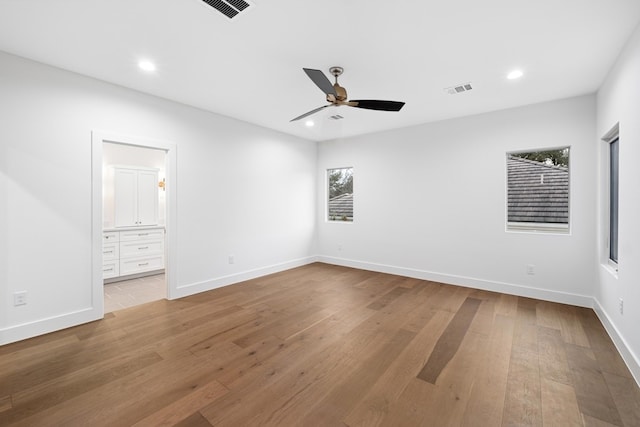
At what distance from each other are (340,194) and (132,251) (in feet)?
13.6

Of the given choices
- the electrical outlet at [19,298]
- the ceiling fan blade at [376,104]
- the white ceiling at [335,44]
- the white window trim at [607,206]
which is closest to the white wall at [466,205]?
the white window trim at [607,206]

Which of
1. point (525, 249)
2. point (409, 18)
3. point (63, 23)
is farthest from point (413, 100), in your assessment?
point (63, 23)

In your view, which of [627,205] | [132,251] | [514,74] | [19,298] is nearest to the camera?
[627,205]

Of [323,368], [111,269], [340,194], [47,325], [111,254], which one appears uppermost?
[340,194]

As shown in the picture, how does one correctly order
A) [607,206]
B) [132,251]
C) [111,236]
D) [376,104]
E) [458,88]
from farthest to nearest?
[132,251], [111,236], [458,88], [607,206], [376,104]

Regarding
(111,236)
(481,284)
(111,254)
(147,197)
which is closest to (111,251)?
(111,254)

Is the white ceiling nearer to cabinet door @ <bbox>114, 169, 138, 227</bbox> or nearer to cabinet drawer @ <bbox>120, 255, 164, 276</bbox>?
cabinet door @ <bbox>114, 169, 138, 227</bbox>

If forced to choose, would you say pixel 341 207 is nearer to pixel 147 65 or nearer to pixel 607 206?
pixel 607 206

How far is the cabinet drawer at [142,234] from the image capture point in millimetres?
4889

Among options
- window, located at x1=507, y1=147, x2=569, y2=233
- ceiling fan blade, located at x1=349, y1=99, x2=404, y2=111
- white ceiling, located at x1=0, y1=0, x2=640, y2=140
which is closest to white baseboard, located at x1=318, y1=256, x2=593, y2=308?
window, located at x1=507, y1=147, x2=569, y2=233

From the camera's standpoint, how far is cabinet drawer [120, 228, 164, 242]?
489 cm

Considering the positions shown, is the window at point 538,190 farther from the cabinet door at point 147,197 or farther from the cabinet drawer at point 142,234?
the cabinet door at point 147,197

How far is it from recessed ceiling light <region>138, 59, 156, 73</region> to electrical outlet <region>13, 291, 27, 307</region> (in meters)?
2.56

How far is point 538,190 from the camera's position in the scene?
4.04 meters
